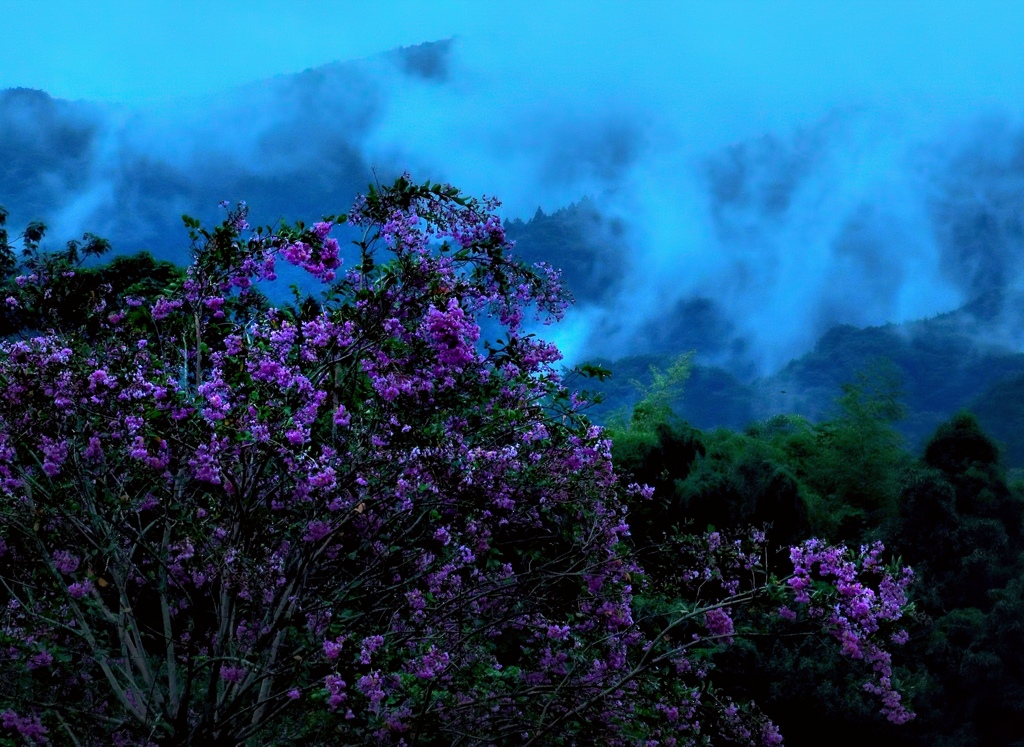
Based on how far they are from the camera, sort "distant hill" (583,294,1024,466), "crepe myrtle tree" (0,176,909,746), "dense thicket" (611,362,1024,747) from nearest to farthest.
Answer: "crepe myrtle tree" (0,176,909,746)
"dense thicket" (611,362,1024,747)
"distant hill" (583,294,1024,466)

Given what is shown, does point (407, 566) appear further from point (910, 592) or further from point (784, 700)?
point (910, 592)

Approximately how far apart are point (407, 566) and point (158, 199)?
347 ft

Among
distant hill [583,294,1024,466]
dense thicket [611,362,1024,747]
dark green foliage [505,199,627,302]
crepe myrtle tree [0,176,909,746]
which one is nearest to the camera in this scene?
crepe myrtle tree [0,176,909,746]

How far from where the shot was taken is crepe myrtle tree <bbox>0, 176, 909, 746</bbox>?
4582 mm

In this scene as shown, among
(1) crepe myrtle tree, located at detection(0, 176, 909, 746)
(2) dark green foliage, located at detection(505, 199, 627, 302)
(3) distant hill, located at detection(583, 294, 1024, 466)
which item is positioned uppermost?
(2) dark green foliage, located at detection(505, 199, 627, 302)

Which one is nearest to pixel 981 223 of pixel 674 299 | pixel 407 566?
pixel 674 299

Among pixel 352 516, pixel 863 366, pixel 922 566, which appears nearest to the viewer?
pixel 352 516

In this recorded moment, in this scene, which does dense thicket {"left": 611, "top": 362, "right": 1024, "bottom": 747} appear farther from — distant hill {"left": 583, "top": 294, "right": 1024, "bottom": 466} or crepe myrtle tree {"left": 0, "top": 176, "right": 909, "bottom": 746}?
distant hill {"left": 583, "top": 294, "right": 1024, "bottom": 466}

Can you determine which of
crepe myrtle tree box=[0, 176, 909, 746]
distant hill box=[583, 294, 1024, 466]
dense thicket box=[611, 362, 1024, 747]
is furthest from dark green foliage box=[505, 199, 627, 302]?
crepe myrtle tree box=[0, 176, 909, 746]

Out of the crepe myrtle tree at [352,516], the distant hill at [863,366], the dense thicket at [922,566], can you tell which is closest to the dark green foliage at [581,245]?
the distant hill at [863,366]

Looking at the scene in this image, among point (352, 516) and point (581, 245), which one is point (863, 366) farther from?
point (352, 516)

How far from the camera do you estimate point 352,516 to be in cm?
462

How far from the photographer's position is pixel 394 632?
491 centimetres

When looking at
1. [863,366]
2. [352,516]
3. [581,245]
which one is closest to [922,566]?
[352,516]
